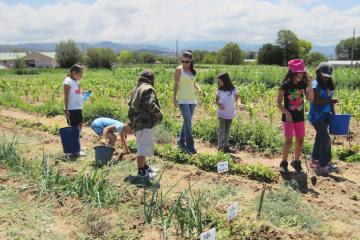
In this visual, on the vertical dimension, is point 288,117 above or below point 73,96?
below

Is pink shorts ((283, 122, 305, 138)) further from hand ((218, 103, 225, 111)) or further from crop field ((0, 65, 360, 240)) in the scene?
hand ((218, 103, 225, 111))

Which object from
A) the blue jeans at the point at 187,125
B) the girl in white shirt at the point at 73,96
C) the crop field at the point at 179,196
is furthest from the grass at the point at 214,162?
the girl in white shirt at the point at 73,96

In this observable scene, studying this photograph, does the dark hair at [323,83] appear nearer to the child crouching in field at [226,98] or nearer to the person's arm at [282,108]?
the person's arm at [282,108]

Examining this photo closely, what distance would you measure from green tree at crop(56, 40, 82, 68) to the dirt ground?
65.3m

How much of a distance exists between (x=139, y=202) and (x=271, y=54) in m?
61.0

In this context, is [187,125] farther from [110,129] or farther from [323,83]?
[323,83]

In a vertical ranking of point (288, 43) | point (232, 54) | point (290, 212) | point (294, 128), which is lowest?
point (290, 212)

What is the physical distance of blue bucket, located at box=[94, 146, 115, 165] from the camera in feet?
18.7

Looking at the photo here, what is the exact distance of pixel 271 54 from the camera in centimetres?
6250

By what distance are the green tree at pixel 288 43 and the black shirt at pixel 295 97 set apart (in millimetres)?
58986

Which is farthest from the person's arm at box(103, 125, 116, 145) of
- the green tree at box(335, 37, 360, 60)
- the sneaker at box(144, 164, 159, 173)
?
the green tree at box(335, 37, 360, 60)

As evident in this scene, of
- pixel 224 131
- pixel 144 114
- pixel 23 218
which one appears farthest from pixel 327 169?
pixel 23 218

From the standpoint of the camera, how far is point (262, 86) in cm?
1386

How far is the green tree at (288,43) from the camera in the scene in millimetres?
63469
